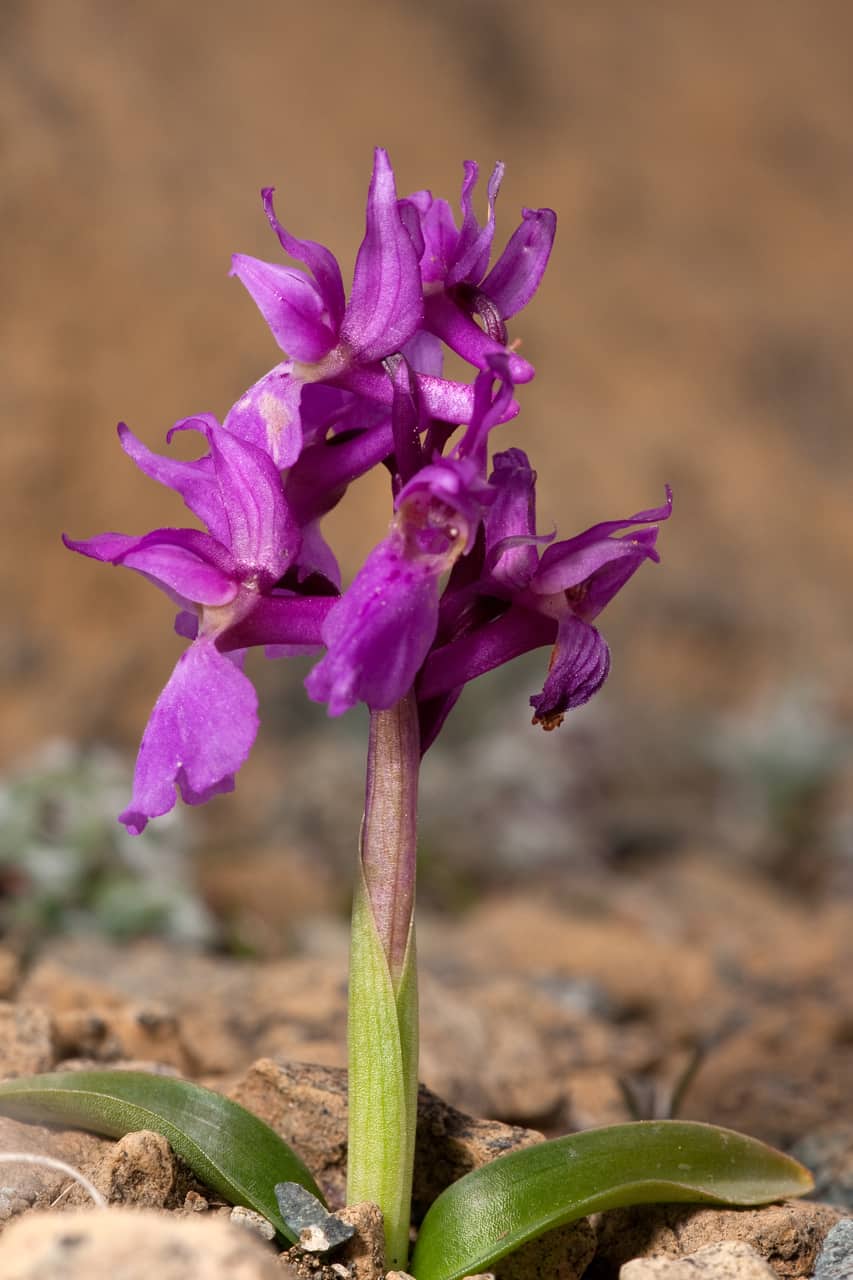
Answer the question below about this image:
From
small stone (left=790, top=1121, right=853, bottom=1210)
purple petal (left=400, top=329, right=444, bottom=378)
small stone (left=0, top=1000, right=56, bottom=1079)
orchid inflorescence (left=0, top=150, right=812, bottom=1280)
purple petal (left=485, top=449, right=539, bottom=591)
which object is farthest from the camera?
small stone (left=790, top=1121, right=853, bottom=1210)

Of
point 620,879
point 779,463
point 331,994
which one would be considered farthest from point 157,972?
point 779,463

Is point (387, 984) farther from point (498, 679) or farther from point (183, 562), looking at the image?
point (498, 679)

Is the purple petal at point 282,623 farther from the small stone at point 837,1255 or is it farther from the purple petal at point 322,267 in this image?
the small stone at point 837,1255

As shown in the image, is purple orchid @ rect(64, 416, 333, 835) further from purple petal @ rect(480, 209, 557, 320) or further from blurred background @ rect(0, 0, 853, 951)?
blurred background @ rect(0, 0, 853, 951)

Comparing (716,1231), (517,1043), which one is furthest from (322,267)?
(517,1043)

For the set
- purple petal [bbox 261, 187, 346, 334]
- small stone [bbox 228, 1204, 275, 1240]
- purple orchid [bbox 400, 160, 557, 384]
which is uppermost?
purple orchid [bbox 400, 160, 557, 384]

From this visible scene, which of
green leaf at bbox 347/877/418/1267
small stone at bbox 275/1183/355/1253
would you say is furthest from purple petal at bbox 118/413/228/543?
small stone at bbox 275/1183/355/1253
